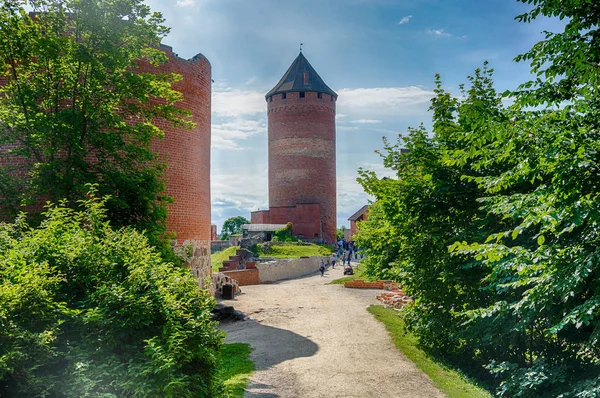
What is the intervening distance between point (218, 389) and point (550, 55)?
20.5 feet

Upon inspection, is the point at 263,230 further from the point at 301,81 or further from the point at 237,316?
the point at 237,316

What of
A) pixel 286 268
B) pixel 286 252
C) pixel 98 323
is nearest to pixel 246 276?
pixel 286 268

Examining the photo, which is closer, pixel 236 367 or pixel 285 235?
pixel 236 367

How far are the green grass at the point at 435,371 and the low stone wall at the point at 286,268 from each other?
15.2 meters

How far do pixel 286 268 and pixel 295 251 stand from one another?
9.11m

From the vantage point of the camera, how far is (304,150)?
181 ft

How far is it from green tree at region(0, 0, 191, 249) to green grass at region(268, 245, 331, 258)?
28563mm

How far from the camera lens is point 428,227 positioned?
11539 millimetres

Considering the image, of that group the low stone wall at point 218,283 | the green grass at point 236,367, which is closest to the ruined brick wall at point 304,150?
the low stone wall at point 218,283

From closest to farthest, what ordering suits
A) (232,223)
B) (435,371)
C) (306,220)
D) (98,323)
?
(98,323)
(435,371)
(306,220)
(232,223)

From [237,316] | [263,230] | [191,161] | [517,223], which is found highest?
[191,161]

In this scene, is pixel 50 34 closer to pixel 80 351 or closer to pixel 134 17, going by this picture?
pixel 134 17

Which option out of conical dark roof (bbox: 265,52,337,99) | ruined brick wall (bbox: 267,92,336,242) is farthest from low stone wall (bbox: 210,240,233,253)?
conical dark roof (bbox: 265,52,337,99)

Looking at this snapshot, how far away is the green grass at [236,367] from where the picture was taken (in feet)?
29.4
